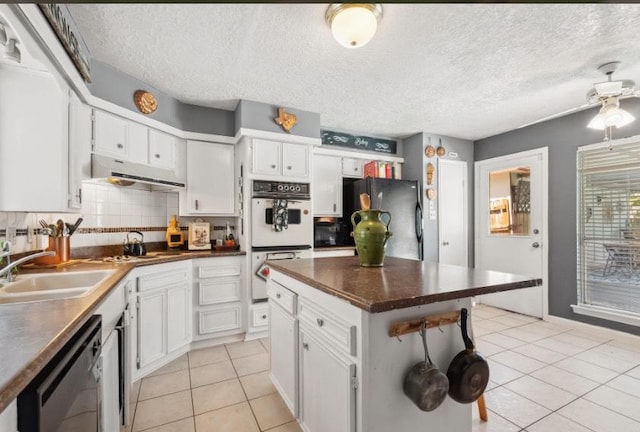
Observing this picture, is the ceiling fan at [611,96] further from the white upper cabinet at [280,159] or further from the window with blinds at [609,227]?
the white upper cabinet at [280,159]

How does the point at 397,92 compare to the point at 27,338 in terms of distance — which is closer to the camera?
the point at 27,338

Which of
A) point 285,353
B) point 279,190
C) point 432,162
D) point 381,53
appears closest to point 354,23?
point 381,53

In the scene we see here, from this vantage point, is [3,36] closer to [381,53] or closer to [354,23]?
[354,23]

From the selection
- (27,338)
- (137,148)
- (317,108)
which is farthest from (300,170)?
(27,338)

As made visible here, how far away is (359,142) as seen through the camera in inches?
173

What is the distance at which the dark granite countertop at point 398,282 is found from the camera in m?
1.24

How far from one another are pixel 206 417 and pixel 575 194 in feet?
13.9

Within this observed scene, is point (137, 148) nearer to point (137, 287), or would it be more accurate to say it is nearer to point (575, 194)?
point (137, 287)

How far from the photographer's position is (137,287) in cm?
240

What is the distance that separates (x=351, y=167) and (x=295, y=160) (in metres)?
1.04

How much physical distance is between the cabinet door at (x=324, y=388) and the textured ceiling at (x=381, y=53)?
1989 millimetres

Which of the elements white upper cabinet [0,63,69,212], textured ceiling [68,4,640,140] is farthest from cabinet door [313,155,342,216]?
white upper cabinet [0,63,69,212]

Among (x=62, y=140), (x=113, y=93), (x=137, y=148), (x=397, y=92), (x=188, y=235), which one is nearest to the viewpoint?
(x=62, y=140)

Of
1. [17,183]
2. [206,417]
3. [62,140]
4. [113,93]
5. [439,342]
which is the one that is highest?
[113,93]
